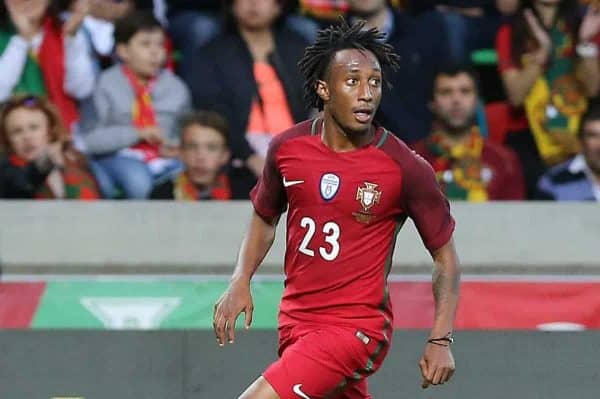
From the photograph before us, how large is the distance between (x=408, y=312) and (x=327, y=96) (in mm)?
3535

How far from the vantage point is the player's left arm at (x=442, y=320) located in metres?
4.47

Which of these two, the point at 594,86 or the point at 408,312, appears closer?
the point at 408,312

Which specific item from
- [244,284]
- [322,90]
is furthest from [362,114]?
[244,284]

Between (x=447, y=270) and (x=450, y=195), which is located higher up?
(x=447, y=270)

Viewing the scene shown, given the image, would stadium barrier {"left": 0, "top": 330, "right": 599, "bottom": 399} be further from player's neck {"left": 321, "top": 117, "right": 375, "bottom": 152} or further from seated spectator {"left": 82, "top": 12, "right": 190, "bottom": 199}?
player's neck {"left": 321, "top": 117, "right": 375, "bottom": 152}

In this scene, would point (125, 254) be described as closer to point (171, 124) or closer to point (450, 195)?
point (171, 124)

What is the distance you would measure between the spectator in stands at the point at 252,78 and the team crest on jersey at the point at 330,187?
4.54 meters

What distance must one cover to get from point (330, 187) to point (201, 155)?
4.68 meters

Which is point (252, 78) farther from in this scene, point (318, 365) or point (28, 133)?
point (318, 365)

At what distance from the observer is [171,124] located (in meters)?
9.18

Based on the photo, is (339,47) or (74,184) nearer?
(339,47)

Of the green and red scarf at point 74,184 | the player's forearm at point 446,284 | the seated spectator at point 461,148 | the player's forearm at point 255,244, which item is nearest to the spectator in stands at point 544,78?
the seated spectator at point 461,148

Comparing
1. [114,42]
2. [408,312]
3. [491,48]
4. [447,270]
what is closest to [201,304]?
[408,312]

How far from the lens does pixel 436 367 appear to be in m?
4.47
